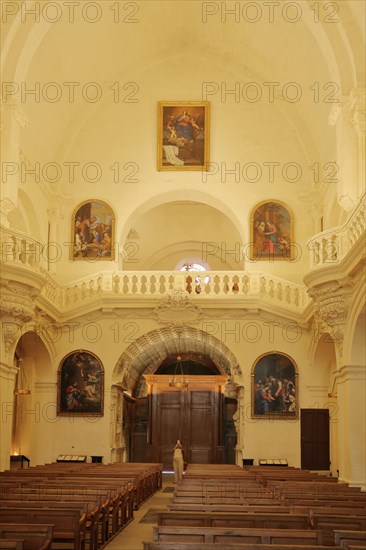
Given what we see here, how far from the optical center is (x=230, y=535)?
26.3 ft

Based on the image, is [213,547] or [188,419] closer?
[213,547]

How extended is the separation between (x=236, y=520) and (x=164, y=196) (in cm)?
1838

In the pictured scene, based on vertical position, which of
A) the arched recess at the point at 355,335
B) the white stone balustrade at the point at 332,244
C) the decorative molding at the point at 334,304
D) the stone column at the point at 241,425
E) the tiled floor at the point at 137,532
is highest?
the white stone balustrade at the point at 332,244

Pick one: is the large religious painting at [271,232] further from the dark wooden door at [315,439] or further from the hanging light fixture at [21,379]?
the hanging light fixture at [21,379]

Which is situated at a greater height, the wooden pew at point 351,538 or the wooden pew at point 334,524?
the wooden pew at point 351,538

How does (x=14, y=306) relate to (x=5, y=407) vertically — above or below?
above

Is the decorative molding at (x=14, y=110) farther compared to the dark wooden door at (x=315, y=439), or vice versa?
the dark wooden door at (x=315, y=439)

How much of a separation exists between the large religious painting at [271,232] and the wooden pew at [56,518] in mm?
16637

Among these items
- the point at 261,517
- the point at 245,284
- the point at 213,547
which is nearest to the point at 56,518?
the point at 261,517

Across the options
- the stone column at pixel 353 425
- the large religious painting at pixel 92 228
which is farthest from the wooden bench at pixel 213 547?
the large religious painting at pixel 92 228

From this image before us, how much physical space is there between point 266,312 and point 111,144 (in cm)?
780

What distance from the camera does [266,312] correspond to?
24.1 metres

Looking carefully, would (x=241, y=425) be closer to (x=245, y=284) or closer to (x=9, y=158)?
(x=245, y=284)

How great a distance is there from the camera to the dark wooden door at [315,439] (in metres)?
23.6
